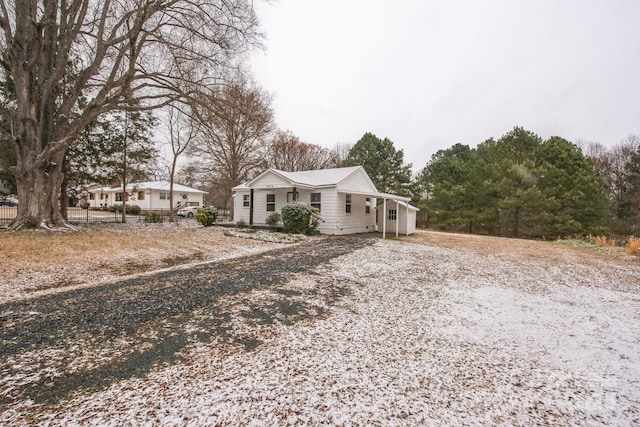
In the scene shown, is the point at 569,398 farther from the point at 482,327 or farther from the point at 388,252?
the point at 388,252

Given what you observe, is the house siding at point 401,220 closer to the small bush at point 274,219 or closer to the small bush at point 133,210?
the small bush at point 274,219

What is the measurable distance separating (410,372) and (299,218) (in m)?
11.1

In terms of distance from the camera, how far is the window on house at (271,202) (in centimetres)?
1633

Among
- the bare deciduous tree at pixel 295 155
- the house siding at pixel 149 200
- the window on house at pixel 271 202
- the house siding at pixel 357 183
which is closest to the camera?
the house siding at pixel 357 183

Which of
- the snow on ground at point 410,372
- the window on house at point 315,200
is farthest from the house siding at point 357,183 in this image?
the snow on ground at point 410,372

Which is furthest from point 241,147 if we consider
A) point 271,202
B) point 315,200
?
point 315,200

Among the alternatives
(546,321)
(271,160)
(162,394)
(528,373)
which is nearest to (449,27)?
(546,321)

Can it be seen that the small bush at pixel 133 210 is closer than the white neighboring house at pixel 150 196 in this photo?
Yes

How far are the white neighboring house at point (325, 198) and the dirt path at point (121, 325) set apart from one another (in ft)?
29.3

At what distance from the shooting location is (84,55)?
11.9 meters

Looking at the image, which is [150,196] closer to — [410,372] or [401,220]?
[401,220]

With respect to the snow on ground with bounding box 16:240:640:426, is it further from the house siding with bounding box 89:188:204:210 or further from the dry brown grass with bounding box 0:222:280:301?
the house siding with bounding box 89:188:204:210

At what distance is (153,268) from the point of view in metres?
6.48

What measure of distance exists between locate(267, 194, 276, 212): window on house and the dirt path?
10.7 metres
